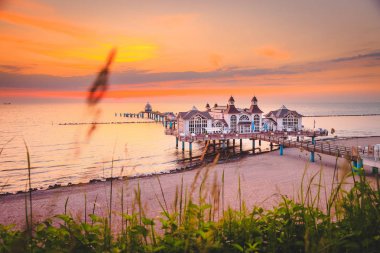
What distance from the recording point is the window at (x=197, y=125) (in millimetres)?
43219

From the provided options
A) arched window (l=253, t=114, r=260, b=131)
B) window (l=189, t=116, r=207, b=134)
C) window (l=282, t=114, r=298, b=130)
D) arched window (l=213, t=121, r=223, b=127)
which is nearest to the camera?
window (l=189, t=116, r=207, b=134)

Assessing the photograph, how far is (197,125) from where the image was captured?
43.6 metres

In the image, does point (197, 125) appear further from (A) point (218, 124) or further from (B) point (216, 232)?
(B) point (216, 232)

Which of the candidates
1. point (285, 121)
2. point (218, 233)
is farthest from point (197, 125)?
point (218, 233)

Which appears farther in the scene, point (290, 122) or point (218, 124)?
point (290, 122)

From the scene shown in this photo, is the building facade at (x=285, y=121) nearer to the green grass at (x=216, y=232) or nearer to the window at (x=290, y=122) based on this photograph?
the window at (x=290, y=122)

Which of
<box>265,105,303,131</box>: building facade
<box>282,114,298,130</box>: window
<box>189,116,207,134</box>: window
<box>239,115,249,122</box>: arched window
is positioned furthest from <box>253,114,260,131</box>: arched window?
<box>189,116,207,134</box>: window

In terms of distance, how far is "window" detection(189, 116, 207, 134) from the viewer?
4322 cm

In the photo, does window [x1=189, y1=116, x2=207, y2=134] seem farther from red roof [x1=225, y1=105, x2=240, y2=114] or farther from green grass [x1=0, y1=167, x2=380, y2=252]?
green grass [x1=0, y1=167, x2=380, y2=252]

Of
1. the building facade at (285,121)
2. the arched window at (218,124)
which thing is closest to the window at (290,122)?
the building facade at (285,121)

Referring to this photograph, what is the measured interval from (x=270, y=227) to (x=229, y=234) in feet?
1.25

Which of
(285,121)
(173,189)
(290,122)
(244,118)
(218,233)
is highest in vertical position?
(244,118)

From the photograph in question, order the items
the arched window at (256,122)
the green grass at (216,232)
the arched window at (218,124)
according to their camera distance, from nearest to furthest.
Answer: the green grass at (216,232), the arched window at (218,124), the arched window at (256,122)

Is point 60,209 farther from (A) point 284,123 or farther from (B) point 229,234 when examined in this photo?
(A) point 284,123
